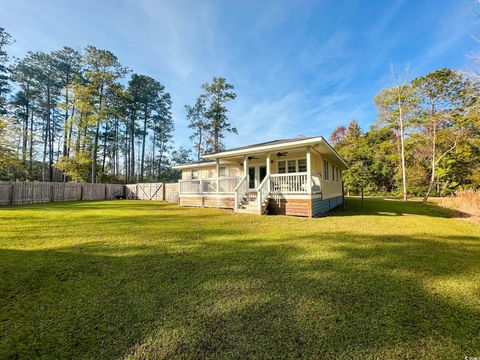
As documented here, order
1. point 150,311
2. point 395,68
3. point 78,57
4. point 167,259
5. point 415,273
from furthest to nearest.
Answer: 1. point 78,57
2. point 395,68
3. point 167,259
4. point 415,273
5. point 150,311

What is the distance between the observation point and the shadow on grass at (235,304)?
176 centimetres

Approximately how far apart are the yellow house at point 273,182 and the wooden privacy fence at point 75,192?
7.82 meters

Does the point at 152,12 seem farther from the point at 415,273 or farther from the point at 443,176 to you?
the point at 443,176

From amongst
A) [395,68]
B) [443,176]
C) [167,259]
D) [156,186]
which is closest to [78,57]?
[156,186]

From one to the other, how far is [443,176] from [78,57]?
45753 millimetres

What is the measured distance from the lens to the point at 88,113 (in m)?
23.8

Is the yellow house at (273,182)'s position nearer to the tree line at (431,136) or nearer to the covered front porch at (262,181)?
the covered front porch at (262,181)

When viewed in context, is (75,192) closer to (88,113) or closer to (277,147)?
(88,113)

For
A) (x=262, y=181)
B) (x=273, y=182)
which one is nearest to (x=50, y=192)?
(x=262, y=181)

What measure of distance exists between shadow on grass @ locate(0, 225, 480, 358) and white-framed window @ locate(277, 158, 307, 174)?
737 centimetres

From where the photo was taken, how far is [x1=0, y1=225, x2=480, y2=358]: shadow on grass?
1.76 meters

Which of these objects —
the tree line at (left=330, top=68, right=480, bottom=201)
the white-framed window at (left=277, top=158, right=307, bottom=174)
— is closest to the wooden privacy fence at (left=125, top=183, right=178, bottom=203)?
the white-framed window at (left=277, top=158, right=307, bottom=174)

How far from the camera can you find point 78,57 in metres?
26.6

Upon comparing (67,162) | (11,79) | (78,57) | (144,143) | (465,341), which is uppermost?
(78,57)
